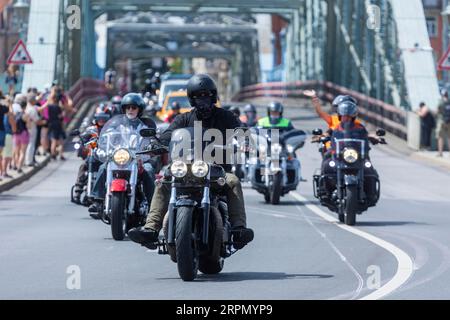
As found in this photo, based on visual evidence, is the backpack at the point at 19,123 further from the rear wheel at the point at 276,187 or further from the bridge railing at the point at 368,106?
the bridge railing at the point at 368,106

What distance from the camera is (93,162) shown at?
1834cm

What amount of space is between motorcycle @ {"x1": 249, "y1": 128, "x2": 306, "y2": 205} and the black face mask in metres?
10.4

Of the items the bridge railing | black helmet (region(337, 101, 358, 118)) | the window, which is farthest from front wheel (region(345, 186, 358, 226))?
the window

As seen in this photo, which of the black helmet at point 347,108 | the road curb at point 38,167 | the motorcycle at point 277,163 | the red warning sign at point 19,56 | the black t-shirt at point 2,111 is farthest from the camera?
the red warning sign at point 19,56

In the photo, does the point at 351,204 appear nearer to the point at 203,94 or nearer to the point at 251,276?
the point at 251,276

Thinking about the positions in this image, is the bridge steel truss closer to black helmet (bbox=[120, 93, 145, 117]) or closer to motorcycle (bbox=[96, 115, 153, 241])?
black helmet (bbox=[120, 93, 145, 117])

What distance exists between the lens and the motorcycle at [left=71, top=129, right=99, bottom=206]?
17391 millimetres

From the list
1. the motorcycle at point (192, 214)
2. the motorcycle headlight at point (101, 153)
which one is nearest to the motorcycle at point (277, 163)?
the motorcycle headlight at point (101, 153)

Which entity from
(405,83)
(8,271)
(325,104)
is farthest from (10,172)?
(325,104)

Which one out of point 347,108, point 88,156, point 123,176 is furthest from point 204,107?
point 88,156

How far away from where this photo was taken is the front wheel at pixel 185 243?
36.1 ft

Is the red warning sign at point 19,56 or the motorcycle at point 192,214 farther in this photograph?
the red warning sign at point 19,56

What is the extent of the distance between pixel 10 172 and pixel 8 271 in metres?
17.3

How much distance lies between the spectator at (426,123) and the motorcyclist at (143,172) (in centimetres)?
2100
